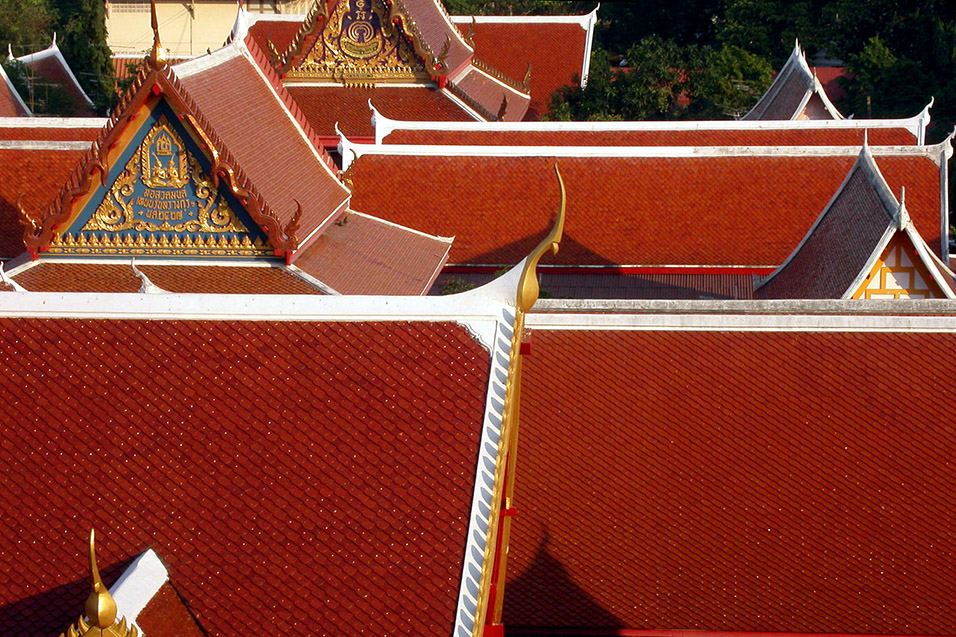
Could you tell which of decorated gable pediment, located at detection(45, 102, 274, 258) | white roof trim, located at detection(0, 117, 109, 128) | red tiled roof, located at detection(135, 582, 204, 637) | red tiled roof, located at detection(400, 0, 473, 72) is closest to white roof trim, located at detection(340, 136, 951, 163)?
white roof trim, located at detection(0, 117, 109, 128)

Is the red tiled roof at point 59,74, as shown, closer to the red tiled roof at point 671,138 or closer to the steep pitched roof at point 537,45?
the steep pitched roof at point 537,45

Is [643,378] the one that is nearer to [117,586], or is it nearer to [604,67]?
[117,586]

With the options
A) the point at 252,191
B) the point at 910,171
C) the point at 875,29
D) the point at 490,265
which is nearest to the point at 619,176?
the point at 490,265

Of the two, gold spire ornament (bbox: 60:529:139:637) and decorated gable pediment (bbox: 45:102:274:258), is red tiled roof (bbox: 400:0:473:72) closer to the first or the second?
decorated gable pediment (bbox: 45:102:274:258)

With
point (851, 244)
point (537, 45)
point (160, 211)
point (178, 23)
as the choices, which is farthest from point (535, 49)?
point (160, 211)

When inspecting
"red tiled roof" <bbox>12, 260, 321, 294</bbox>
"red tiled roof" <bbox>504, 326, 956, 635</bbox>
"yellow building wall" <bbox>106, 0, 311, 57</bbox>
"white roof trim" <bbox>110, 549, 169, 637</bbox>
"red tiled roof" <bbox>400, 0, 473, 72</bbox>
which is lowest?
"yellow building wall" <bbox>106, 0, 311, 57</bbox>

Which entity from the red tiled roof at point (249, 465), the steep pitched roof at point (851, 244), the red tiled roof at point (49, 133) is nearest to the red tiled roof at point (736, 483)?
the steep pitched roof at point (851, 244)
